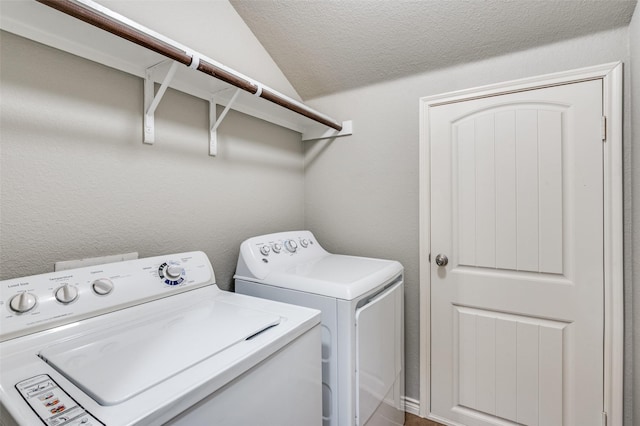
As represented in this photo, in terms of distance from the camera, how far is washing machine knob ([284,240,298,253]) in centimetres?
181

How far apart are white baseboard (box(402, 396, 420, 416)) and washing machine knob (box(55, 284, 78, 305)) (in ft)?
6.09

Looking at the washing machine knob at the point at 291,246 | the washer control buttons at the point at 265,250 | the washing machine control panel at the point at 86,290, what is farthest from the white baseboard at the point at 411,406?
the washing machine control panel at the point at 86,290

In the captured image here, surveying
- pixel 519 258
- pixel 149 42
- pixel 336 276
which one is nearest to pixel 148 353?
pixel 336 276

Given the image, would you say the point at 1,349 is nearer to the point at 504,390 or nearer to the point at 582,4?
the point at 504,390

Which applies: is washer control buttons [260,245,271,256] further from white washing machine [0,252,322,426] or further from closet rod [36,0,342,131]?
→ closet rod [36,0,342,131]

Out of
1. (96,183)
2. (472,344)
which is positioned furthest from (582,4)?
(96,183)

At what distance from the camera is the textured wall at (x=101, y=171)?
3.31 ft

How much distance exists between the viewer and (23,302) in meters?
0.88

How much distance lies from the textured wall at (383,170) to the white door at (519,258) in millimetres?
126

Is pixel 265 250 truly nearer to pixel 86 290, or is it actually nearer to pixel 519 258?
pixel 86 290

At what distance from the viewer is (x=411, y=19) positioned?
1.59m

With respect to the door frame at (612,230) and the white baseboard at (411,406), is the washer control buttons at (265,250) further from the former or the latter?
the door frame at (612,230)

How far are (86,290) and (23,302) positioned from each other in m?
0.15

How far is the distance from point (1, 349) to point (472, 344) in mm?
2027
